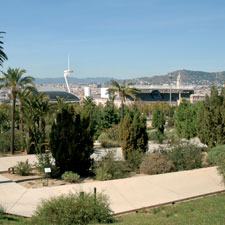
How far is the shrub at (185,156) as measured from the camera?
18.4 metres

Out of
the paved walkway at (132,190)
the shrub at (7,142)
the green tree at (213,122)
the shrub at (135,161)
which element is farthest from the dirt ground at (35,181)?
the green tree at (213,122)

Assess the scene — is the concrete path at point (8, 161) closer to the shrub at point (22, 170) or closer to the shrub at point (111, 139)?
the shrub at point (22, 170)

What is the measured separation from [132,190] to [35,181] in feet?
15.7

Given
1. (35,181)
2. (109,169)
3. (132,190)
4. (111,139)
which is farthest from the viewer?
(111,139)

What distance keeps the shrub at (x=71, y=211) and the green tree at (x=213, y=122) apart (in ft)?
45.6

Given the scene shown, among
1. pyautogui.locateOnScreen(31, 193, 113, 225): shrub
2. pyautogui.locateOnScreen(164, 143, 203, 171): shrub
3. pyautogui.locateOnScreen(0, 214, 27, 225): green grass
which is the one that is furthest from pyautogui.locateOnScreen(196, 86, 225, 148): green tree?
pyautogui.locateOnScreen(0, 214, 27, 225): green grass

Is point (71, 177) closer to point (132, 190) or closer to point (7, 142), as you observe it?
point (132, 190)

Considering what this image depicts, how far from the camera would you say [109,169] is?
663 inches

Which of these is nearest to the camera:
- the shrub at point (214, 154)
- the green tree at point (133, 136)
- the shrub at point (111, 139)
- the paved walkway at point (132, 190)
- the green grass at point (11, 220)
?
the green grass at point (11, 220)

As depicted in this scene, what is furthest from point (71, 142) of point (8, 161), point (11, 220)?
point (11, 220)

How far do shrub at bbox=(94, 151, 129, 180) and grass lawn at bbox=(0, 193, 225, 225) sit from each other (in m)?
4.73

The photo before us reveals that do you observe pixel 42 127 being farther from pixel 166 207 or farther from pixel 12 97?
pixel 166 207

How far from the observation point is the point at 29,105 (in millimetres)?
25016

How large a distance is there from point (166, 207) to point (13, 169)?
29.1 feet
